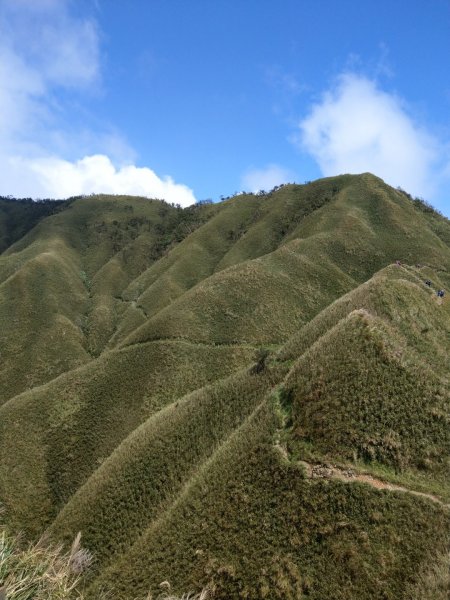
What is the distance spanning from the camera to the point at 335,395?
26547mm

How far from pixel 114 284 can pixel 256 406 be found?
10059 cm

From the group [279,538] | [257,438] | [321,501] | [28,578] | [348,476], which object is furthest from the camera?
[257,438]

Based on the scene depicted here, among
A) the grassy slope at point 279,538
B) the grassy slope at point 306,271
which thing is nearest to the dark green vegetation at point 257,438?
the grassy slope at point 279,538

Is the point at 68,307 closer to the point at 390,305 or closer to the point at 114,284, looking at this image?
the point at 114,284

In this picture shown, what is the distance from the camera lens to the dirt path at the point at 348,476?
21.6 metres

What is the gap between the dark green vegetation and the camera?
818 inches

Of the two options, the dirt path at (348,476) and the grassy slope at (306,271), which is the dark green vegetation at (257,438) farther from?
the grassy slope at (306,271)

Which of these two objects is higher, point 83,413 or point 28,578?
point 28,578

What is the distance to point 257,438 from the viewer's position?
88.1 ft

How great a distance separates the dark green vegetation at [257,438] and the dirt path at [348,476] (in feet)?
0.66

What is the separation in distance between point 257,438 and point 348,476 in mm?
6326

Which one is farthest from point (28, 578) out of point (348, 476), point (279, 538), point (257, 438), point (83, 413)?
point (83, 413)

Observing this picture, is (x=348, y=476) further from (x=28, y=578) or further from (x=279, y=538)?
(x=28, y=578)

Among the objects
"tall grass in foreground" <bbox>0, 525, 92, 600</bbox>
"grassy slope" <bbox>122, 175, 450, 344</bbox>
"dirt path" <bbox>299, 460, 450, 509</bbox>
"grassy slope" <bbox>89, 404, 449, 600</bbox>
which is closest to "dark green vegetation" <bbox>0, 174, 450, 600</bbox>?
"grassy slope" <bbox>89, 404, 449, 600</bbox>
